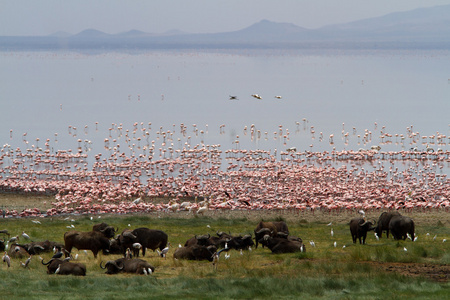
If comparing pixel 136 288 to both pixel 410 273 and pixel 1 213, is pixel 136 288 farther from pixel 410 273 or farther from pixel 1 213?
pixel 1 213

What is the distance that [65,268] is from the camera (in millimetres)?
20078

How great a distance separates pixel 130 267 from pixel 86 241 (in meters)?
2.65

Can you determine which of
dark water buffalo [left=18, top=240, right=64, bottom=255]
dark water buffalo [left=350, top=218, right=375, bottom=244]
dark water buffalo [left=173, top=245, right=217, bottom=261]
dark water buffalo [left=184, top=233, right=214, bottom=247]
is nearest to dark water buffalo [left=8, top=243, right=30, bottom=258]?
dark water buffalo [left=18, top=240, right=64, bottom=255]

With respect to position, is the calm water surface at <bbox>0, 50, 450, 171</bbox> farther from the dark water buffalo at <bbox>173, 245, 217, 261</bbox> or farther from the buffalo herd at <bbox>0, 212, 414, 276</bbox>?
the dark water buffalo at <bbox>173, 245, 217, 261</bbox>

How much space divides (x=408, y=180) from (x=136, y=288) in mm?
32138

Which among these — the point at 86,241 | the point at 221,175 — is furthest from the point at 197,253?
the point at 221,175

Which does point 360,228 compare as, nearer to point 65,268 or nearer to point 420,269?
point 420,269

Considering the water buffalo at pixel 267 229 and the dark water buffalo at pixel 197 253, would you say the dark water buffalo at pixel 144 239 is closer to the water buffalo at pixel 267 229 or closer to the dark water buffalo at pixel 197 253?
the dark water buffalo at pixel 197 253

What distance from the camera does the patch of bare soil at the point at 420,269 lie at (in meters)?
19.8

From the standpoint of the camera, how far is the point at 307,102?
10062 cm

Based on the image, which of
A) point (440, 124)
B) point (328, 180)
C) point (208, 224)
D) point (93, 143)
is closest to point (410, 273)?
point (208, 224)

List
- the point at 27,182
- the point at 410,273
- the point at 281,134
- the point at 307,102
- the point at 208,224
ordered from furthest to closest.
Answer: the point at 307,102, the point at 281,134, the point at 27,182, the point at 208,224, the point at 410,273

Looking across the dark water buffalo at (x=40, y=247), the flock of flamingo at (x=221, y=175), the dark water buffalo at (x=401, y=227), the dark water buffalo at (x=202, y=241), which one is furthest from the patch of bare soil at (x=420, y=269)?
the flock of flamingo at (x=221, y=175)

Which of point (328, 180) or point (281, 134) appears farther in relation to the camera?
point (281, 134)
